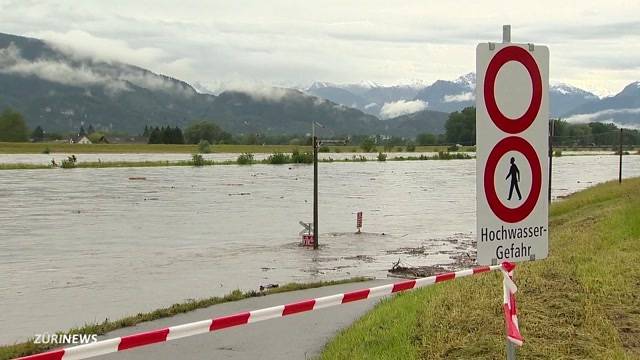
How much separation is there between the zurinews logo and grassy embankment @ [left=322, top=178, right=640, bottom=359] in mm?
3239

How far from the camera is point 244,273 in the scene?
17.3 m

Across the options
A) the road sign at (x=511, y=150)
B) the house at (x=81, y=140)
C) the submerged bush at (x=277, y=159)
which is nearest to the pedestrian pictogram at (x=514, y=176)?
the road sign at (x=511, y=150)

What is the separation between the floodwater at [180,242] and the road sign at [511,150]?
774 centimetres

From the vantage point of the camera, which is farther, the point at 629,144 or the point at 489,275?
the point at 629,144

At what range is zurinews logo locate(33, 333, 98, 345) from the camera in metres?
9.01

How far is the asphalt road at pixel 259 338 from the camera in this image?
315 inches

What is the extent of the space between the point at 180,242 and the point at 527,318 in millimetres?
18087

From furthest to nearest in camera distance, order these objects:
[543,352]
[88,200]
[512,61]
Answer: [88,200] → [543,352] → [512,61]

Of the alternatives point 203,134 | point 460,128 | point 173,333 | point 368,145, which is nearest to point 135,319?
point 173,333

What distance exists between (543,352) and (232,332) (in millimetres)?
4127

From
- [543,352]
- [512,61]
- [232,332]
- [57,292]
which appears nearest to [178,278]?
[57,292]

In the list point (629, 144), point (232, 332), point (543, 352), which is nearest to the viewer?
point (543, 352)

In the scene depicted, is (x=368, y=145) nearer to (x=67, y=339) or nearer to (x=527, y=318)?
(x=67, y=339)

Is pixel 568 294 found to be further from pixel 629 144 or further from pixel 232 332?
pixel 629 144
